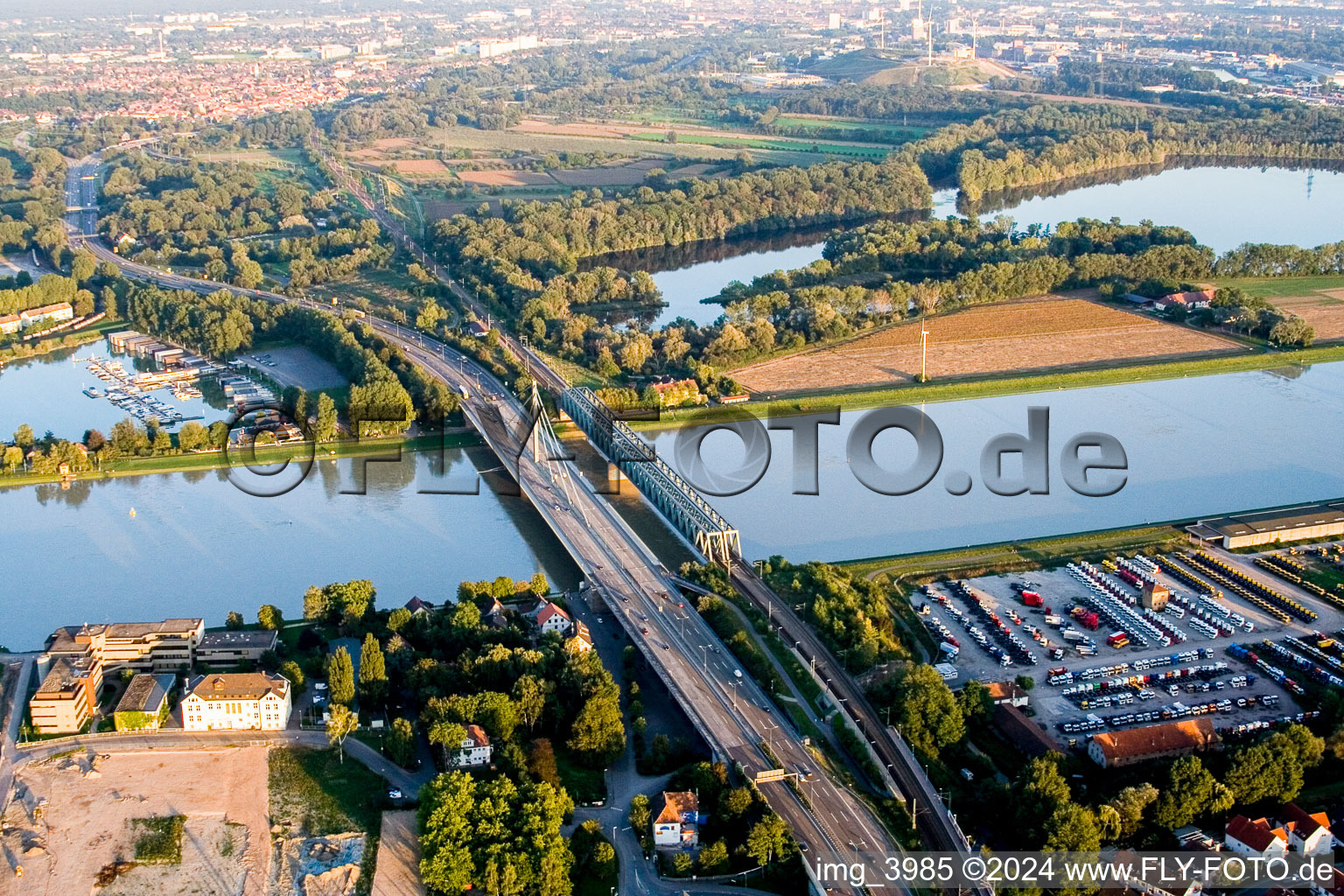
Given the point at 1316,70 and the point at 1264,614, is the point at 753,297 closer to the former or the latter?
the point at 1264,614

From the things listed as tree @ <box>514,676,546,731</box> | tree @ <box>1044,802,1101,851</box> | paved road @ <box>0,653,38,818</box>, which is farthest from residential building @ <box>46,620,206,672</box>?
tree @ <box>1044,802,1101,851</box>

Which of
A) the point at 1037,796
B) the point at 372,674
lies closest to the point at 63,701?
the point at 372,674

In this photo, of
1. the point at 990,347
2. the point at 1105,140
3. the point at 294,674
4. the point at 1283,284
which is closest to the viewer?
the point at 294,674

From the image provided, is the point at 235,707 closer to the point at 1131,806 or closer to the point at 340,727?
the point at 340,727

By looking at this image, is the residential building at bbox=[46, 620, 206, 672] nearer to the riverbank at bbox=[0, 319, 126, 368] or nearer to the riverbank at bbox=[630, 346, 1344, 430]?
the riverbank at bbox=[630, 346, 1344, 430]

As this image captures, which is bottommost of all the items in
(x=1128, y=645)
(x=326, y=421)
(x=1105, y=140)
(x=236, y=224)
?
(x=1128, y=645)

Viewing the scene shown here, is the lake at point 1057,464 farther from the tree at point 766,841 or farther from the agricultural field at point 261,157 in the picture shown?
the agricultural field at point 261,157

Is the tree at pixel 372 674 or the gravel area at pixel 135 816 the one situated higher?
the tree at pixel 372 674

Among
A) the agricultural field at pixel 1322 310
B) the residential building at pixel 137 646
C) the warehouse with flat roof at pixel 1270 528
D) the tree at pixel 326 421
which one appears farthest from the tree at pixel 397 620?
the agricultural field at pixel 1322 310
